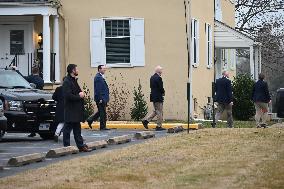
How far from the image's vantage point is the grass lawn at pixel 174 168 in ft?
38.7

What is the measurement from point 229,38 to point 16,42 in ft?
33.7

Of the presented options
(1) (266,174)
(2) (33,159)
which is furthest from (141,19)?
(1) (266,174)

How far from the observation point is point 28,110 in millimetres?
21531

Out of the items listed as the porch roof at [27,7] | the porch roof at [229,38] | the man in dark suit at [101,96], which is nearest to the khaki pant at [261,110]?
the man in dark suit at [101,96]

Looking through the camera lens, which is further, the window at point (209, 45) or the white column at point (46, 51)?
the window at point (209, 45)

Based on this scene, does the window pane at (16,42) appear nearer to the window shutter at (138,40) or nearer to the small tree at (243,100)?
the window shutter at (138,40)

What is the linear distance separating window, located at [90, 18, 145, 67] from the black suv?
31.1ft

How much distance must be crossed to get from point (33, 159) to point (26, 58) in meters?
16.2

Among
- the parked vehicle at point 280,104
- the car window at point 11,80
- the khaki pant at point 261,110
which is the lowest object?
the khaki pant at point 261,110

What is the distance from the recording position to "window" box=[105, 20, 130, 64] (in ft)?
104

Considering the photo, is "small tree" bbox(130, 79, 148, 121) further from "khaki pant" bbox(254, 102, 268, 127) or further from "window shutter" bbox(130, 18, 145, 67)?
"khaki pant" bbox(254, 102, 268, 127)

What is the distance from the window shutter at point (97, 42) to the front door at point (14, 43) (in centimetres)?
234

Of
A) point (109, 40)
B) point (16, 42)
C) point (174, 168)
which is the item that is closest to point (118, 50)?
point (109, 40)

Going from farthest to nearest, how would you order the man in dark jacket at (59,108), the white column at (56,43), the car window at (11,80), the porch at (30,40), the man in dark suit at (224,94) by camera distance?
the white column at (56,43)
the porch at (30,40)
the man in dark suit at (224,94)
the car window at (11,80)
the man in dark jacket at (59,108)
